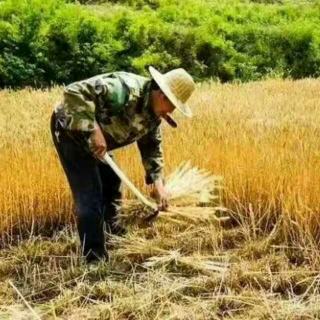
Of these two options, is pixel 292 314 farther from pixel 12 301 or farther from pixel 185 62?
pixel 185 62

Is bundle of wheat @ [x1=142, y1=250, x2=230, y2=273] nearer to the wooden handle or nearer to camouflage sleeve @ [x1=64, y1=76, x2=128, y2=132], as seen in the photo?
the wooden handle

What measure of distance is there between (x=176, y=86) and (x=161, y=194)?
19.9 inches

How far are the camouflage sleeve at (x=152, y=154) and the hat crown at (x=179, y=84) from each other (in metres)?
0.26

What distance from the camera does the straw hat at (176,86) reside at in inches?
122

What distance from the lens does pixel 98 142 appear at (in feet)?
10.2

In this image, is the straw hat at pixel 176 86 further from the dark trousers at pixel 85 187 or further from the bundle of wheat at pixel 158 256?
the bundle of wheat at pixel 158 256

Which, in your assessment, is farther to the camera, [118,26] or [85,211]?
[118,26]

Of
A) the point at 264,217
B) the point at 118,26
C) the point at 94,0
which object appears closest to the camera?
the point at 264,217

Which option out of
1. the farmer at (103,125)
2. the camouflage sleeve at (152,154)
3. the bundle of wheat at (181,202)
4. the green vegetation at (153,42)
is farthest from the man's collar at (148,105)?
the green vegetation at (153,42)

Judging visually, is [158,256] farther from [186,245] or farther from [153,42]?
[153,42]

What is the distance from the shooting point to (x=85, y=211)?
11.0ft

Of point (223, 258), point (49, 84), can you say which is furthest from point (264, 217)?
point (49, 84)

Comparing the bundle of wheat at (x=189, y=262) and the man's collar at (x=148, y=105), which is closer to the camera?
the man's collar at (x=148, y=105)

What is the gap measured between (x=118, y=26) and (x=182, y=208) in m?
8.87
